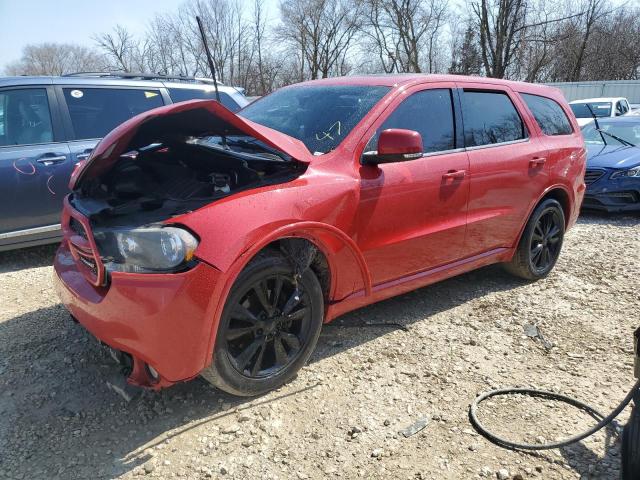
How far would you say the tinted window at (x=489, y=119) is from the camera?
3.82 metres

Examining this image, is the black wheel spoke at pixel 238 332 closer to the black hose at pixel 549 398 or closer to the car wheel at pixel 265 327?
the car wheel at pixel 265 327

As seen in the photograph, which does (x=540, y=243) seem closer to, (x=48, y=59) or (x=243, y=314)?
(x=243, y=314)

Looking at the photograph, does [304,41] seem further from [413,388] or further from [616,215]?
[413,388]

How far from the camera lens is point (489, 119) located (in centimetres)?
401

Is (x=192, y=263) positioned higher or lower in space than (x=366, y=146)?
lower

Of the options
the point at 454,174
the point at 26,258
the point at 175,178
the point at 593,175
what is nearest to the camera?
the point at 175,178

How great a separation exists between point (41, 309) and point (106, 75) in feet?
10.8

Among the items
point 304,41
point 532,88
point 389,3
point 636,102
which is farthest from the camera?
point 304,41

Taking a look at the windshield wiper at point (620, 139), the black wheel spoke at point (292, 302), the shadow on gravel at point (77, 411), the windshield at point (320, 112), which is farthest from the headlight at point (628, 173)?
the shadow on gravel at point (77, 411)

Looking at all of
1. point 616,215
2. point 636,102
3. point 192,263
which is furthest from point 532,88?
point 636,102

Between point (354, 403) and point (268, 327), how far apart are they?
648mm

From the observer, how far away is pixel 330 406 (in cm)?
280

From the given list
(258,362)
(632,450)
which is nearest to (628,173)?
(632,450)

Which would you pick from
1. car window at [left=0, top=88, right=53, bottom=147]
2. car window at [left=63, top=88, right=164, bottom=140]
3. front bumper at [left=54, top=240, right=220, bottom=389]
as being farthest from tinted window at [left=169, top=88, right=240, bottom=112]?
front bumper at [left=54, top=240, right=220, bottom=389]
